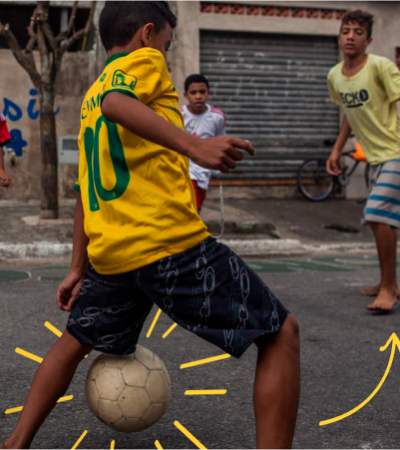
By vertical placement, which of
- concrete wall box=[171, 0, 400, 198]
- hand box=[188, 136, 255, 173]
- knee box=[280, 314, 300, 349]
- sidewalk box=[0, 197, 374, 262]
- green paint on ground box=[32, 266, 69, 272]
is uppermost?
concrete wall box=[171, 0, 400, 198]

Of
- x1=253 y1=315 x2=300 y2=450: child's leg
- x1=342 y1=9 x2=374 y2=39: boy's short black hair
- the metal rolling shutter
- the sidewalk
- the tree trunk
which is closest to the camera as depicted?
x1=253 y1=315 x2=300 y2=450: child's leg

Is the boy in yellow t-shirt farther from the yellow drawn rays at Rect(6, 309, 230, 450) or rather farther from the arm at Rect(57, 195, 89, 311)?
the arm at Rect(57, 195, 89, 311)

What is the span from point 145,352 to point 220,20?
12205 millimetres

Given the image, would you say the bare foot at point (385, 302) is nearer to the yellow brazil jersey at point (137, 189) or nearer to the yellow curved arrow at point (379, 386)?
the yellow curved arrow at point (379, 386)

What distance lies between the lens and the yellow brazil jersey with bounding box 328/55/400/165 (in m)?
5.77

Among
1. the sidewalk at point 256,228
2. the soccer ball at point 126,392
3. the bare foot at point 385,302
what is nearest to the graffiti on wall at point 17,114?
the sidewalk at point 256,228

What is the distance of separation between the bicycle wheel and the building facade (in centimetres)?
24

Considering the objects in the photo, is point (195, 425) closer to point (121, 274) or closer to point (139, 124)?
point (121, 274)

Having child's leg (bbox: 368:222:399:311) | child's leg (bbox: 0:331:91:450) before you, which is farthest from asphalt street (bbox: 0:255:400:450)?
child's leg (bbox: 0:331:91:450)

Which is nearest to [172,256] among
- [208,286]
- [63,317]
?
[208,286]

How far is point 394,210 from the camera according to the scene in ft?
18.8

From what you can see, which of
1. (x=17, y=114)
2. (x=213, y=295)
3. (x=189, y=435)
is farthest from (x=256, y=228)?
(x=213, y=295)

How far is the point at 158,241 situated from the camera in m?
2.34

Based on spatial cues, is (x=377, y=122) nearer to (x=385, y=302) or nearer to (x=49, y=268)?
(x=385, y=302)
